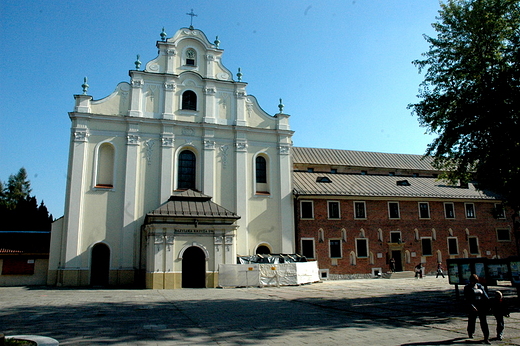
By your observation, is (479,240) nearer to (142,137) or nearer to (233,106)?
(233,106)

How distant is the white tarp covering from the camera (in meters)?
25.8

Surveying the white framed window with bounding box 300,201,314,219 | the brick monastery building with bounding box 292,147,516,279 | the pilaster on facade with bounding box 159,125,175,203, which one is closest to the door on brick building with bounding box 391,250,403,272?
the brick monastery building with bounding box 292,147,516,279

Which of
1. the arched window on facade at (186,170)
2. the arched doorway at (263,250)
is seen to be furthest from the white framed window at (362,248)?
the arched window on facade at (186,170)

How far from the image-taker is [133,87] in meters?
30.9

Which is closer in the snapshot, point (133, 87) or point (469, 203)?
Answer: point (133, 87)

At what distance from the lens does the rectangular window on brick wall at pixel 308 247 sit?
32.2m

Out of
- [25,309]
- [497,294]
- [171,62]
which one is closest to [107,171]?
[171,62]

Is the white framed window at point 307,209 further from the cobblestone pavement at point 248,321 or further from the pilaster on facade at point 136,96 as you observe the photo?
the cobblestone pavement at point 248,321

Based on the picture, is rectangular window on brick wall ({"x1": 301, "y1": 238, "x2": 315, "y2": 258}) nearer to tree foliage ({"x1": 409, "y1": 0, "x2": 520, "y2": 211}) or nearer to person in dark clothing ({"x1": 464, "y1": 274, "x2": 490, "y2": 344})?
tree foliage ({"x1": 409, "y1": 0, "x2": 520, "y2": 211})

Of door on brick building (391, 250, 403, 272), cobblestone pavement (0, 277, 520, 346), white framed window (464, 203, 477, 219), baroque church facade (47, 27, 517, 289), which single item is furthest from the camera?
white framed window (464, 203, 477, 219)

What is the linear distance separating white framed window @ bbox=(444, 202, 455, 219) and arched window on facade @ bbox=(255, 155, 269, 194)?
1660 cm

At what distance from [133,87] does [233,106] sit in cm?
768

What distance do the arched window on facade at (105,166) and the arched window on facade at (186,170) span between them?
15.6 feet

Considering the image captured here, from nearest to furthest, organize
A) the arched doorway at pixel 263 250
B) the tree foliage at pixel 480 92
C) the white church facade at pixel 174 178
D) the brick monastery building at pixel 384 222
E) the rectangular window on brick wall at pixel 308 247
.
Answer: the tree foliage at pixel 480 92
the white church facade at pixel 174 178
the arched doorway at pixel 263 250
the rectangular window on brick wall at pixel 308 247
the brick monastery building at pixel 384 222
